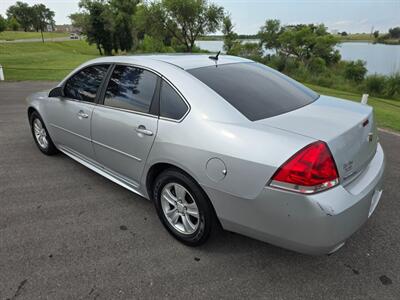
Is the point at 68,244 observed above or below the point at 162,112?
below

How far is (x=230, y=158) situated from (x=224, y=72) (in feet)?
3.62

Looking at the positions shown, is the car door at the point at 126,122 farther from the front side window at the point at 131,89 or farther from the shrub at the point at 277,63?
the shrub at the point at 277,63

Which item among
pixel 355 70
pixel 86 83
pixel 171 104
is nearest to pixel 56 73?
pixel 86 83

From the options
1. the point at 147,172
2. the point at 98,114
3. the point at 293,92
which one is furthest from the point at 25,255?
the point at 293,92

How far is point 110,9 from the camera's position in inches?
1784

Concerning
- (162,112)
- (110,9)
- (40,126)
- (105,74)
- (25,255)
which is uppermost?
(110,9)

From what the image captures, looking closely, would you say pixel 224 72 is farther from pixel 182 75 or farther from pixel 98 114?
pixel 98 114

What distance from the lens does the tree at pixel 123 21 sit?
151 ft

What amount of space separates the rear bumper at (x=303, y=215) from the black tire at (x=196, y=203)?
0.15 meters

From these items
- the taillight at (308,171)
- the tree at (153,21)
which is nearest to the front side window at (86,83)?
the taillight at (308,171)

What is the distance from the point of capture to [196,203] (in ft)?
7.76

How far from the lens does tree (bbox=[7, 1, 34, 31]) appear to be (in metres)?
95.3

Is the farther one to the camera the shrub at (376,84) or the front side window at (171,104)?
the shrub at (376,84)

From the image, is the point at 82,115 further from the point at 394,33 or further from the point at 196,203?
the point at 394,33
